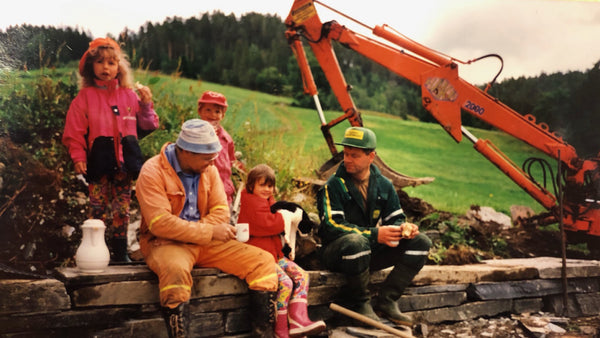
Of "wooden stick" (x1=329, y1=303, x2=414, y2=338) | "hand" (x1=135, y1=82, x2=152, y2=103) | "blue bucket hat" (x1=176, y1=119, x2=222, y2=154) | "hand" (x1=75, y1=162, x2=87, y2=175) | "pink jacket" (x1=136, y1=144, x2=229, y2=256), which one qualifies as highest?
"hand" (x1=135, y1=82, x2=152, y2=103)

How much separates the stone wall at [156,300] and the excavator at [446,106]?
1.17 meters

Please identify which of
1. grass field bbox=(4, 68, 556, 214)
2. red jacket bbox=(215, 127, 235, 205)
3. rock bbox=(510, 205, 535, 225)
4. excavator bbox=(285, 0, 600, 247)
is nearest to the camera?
red jacket bbox=(215, 127, 235, 205)

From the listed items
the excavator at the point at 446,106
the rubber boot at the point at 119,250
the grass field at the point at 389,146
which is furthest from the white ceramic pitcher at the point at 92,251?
the excavator at the point at 446,106

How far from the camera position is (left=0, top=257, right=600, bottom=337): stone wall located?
296 centimetres

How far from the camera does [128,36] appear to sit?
471 cm

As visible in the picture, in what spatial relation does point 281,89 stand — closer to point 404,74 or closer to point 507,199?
point 404,74

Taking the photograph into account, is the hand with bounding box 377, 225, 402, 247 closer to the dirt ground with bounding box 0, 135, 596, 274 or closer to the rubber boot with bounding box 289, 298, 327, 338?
the rubber boot with bounding box 289, 298, 327, 338

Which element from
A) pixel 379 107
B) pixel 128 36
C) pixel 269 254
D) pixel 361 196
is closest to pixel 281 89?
pixel 379 107

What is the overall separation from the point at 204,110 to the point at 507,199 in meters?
3.72

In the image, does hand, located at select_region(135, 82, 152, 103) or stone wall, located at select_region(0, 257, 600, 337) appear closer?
stone wall, located at select_region(0, 257, 600, 337)

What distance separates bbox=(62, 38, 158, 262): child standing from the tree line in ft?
3.74

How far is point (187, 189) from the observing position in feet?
11.0

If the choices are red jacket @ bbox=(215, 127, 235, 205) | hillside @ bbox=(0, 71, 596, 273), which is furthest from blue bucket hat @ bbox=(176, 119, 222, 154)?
hillside @ bbox=(0, 71, 596, 273)

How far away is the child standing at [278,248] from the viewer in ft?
11.2
